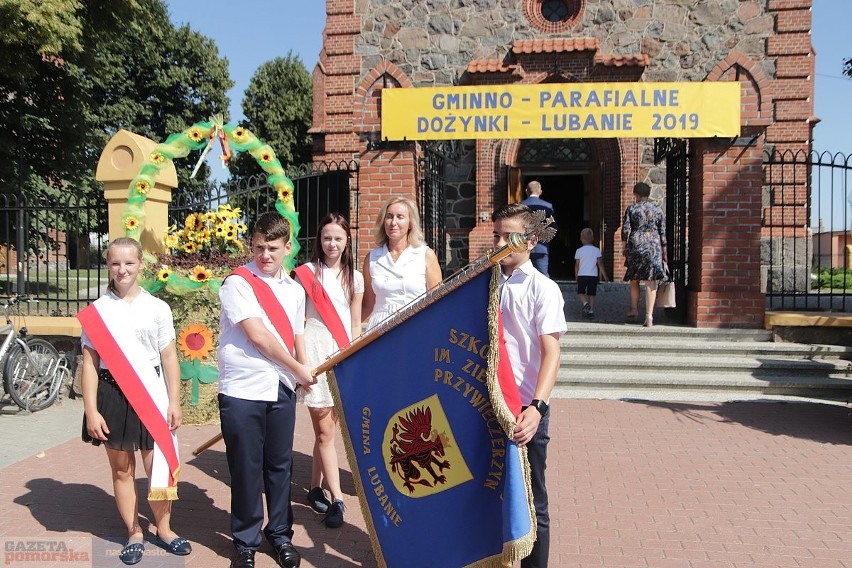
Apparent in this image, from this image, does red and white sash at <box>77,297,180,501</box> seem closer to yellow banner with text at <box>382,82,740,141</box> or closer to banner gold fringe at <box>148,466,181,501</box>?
banner gold fringe at <box>148,466,181,501</box>

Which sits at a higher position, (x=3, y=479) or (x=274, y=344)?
(x=274, y=344)

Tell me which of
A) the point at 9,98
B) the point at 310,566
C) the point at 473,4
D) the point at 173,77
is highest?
the point at 173,77

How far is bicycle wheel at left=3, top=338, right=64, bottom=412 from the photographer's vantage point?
23.1 ft

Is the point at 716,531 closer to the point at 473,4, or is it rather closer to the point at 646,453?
the point at 646,453

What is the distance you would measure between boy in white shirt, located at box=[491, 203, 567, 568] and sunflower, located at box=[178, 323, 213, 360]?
4311 millimetres

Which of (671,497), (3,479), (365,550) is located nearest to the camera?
(365,550)

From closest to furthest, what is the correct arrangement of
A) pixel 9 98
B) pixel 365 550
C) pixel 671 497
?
pixel 365 550
pixel 671 497
pixel 9 98

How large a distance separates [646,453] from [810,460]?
1.23m

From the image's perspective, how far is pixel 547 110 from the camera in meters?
9.50

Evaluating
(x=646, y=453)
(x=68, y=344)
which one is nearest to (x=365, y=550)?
(x=646, y=453)

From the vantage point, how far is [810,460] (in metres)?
5.50

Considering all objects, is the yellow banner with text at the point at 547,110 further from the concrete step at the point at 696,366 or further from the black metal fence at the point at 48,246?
the black metal fence at the point at 48,246

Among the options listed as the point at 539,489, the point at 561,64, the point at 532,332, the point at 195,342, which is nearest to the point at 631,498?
the point at 539,489

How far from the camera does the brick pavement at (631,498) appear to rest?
3877 millimetres
